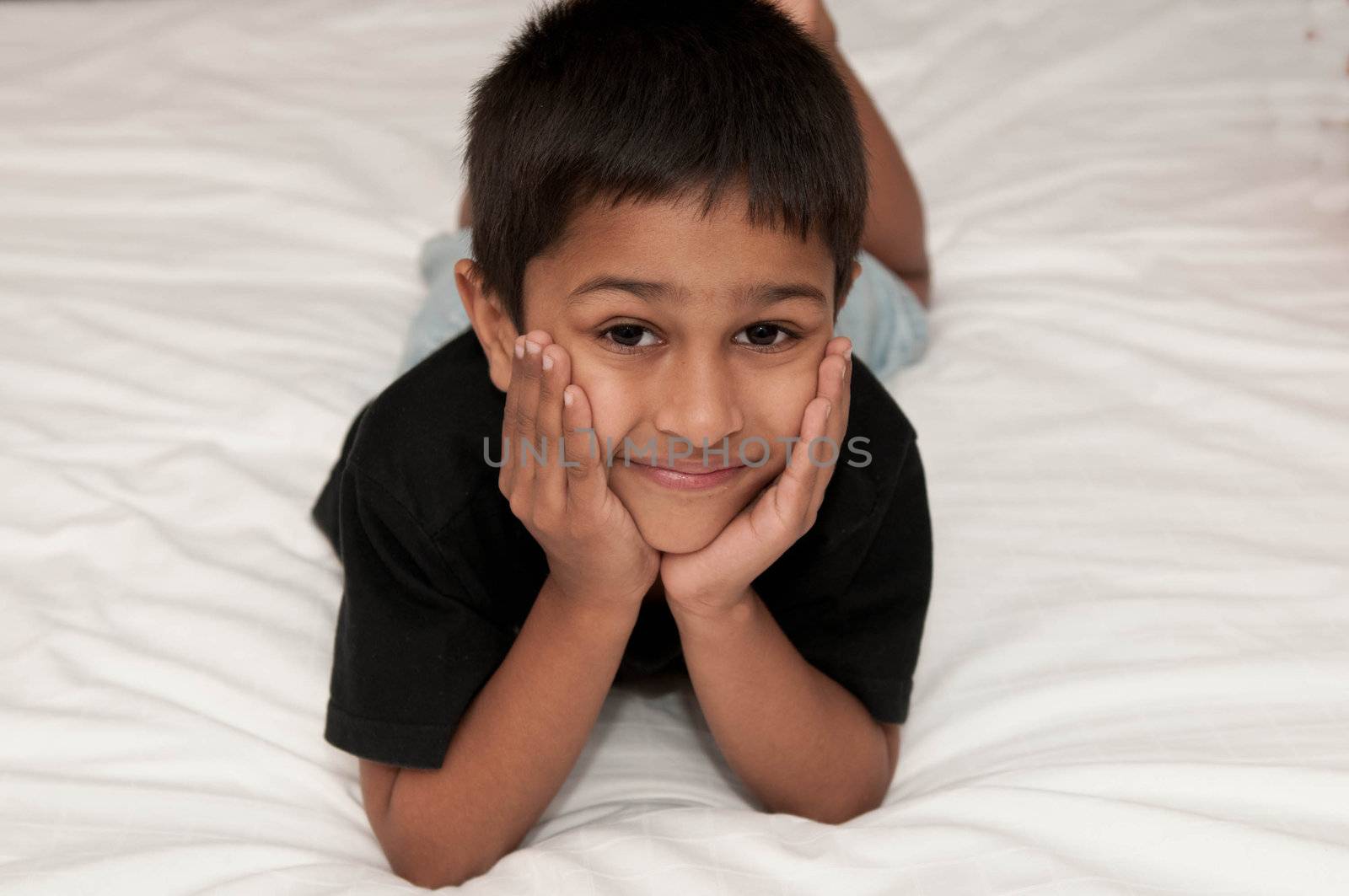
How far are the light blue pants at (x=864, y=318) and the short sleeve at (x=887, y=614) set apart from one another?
1.10 ft

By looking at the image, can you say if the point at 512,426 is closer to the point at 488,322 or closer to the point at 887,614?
the point at 488,322

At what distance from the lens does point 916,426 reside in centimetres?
139

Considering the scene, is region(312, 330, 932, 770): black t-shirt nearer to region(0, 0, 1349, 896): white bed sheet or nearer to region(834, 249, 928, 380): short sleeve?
region(0, 0, 1349, 896): white bed sheet

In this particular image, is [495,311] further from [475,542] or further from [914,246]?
[914,246]

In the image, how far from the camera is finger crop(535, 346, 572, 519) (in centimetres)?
85

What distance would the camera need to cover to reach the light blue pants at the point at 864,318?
4.58 ft

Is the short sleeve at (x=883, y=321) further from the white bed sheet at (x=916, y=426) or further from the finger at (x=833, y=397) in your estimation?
the finger at (x=833, y=397)

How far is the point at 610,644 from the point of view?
93cm

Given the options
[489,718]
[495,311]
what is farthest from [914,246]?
[489,718]

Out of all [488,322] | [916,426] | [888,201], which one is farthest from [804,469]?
[888,201]

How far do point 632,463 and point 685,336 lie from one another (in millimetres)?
106

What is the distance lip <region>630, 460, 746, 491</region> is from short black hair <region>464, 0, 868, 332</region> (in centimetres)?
14

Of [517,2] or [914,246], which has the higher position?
[517,2]

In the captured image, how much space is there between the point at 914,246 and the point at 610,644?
795 millimetres
